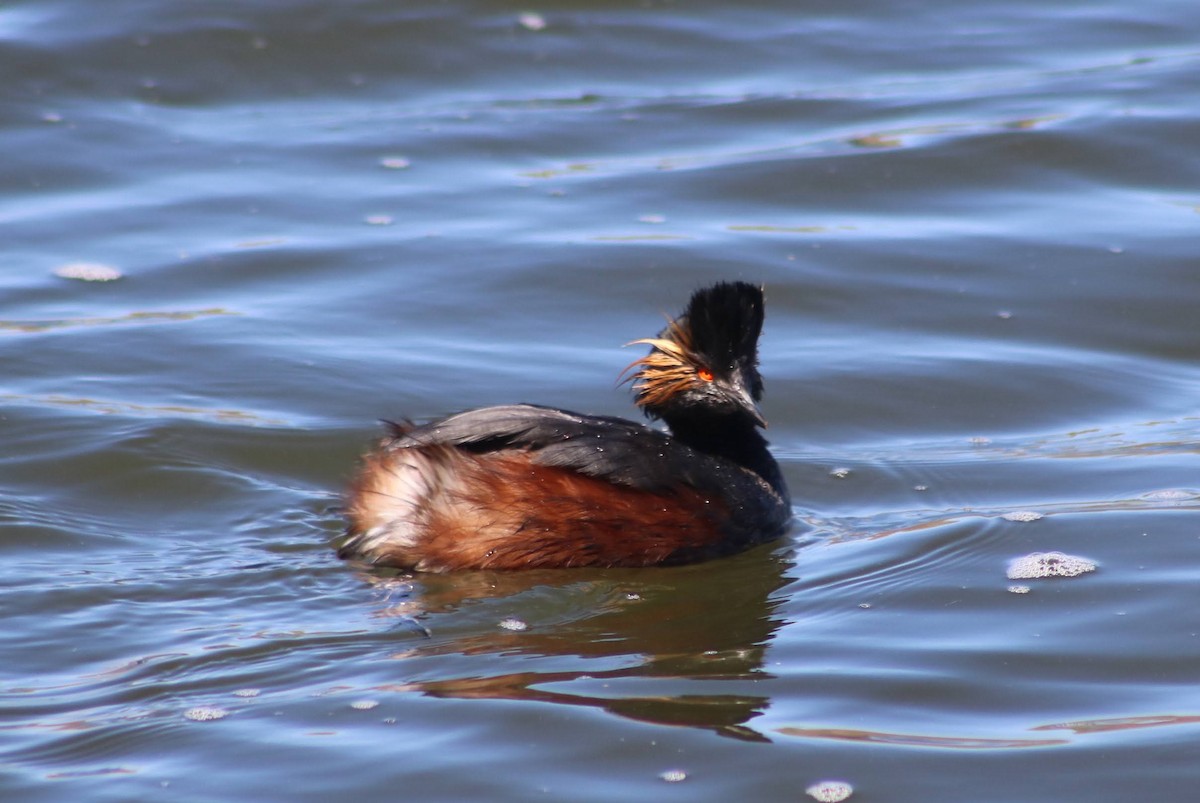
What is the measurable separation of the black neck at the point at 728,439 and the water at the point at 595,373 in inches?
14.4

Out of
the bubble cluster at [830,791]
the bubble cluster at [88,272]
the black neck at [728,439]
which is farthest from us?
the bubble cluster at [88,272]

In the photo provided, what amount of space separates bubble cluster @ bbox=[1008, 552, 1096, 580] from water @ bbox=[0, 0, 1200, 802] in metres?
0.11

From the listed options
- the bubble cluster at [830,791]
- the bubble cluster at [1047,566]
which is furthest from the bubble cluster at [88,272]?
the bubble cluster at [830,791]

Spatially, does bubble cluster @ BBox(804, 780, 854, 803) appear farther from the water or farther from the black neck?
the black neck

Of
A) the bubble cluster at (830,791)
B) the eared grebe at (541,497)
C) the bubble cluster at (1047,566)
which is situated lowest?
the bubble cluster at (830,791)

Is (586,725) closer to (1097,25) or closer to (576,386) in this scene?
(576,386)

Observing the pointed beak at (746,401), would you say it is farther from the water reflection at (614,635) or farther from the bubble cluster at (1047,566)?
the bubble cluster at (1047,566)

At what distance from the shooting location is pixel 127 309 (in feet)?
30.8

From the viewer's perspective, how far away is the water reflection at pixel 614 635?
5.14 meters

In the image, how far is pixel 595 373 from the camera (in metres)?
8.58

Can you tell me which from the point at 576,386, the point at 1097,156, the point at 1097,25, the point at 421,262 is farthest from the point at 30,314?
the point at 1097,25

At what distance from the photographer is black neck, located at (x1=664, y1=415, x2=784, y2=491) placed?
7.00m

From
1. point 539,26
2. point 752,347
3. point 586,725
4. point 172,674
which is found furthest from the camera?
point 539,26

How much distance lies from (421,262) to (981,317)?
3.36 metres
